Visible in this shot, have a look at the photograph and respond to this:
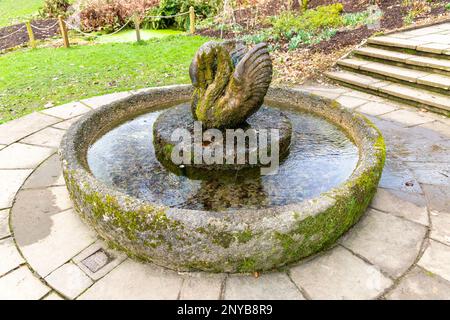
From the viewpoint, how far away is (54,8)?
1683 centimetres

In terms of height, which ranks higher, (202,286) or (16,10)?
(16,10)

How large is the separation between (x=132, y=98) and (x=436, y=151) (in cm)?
385

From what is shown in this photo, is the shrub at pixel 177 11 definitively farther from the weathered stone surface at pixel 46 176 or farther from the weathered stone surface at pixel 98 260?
the weathered stone surface at pixel 98 260

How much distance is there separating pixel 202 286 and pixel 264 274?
1.50 ft

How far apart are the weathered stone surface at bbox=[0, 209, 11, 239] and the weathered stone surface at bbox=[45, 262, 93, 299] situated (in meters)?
0.74

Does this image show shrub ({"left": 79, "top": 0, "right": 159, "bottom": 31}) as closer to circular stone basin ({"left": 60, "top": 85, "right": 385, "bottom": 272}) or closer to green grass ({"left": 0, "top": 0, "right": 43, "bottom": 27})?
green grass ({"left": 0, "top": 0, "right": 43, "bottom": 27})

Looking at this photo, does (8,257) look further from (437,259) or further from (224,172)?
(437,259)

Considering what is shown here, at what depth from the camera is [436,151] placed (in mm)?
3938

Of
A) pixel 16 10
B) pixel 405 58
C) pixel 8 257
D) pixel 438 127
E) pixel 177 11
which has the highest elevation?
pixel 16 10

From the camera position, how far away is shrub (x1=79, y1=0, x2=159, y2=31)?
13.7 meters

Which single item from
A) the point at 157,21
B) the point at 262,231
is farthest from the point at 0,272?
the point at 157,21

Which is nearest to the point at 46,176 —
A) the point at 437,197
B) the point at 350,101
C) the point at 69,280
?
the point at 69,280

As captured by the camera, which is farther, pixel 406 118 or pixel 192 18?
pixel 192 18

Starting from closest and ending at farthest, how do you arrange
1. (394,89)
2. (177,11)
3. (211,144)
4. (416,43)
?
1. (211,144)
2. (394,89)
3. (416,43)
4. (177,11)
